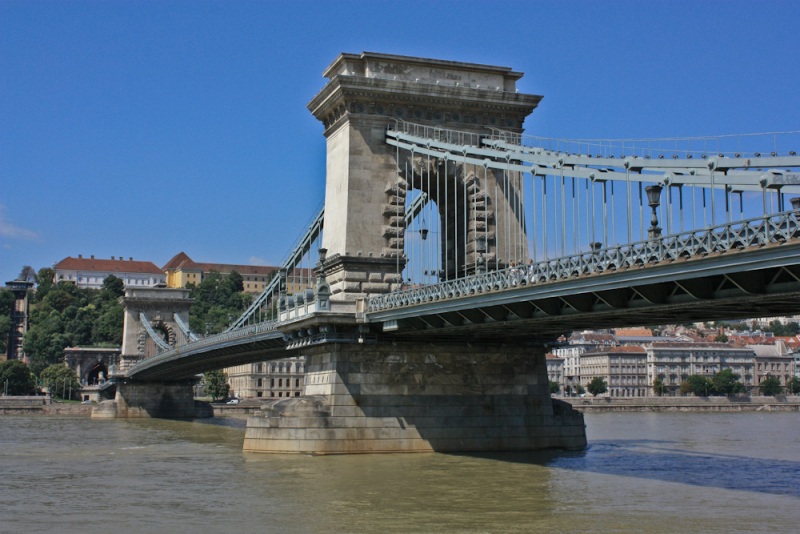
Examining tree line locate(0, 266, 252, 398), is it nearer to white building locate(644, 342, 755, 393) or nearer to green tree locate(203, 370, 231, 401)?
green tree locate(203, 370, 231, 401)

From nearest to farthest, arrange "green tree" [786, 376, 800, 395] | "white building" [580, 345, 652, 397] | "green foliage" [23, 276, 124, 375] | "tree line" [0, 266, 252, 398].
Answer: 1. "tree line" [0, 266, 252, 398]
2. "green foliage" [23, 276, 124, 375]
3. "white building" [580, 345, 652, 397]
4. "green tree" [786, 376, 800, 395]

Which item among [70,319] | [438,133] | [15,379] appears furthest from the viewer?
[70,319]

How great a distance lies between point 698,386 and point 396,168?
11436cm

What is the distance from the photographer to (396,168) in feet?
130

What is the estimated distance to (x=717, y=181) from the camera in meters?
22.5

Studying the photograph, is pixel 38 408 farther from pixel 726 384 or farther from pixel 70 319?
pixel 726 384

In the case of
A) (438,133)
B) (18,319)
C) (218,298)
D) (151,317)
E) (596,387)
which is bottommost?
(596,387)

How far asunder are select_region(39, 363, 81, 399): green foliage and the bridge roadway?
93103 millimetres

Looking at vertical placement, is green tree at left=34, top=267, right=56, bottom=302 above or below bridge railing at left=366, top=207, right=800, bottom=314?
above

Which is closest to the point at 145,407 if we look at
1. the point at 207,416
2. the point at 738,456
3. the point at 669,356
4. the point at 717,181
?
the point at 207,416

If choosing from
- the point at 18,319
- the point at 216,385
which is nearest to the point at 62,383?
the point at 216,385

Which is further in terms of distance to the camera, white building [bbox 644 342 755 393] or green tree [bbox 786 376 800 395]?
white building [bbox 644 342 755 393]

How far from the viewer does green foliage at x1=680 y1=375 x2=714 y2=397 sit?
471 ft

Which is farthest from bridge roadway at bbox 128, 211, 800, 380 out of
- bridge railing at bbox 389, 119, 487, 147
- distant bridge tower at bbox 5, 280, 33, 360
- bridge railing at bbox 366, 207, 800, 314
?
distant bridge tower at bbox 5, 280, 33, 360
